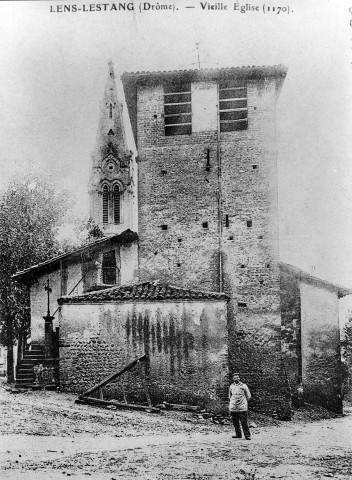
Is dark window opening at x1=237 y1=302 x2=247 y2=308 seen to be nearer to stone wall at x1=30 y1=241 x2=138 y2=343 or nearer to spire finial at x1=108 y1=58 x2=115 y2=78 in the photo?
stone wall at x1=30 y1=241 x2=138 y2=343

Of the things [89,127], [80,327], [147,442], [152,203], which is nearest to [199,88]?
[152,203]

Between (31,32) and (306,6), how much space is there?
13.4 feet

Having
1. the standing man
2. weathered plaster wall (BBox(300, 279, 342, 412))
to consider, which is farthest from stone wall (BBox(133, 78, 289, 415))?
the standing man

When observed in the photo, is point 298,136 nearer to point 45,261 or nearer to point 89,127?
point 89,127

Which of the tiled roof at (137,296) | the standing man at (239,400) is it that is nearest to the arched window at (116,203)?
the tiled roof at (137,296)

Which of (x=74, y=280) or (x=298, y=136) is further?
(x=74, y=280)

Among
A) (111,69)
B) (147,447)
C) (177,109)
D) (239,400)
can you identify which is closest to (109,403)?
(147,447)

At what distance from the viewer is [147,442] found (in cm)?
848

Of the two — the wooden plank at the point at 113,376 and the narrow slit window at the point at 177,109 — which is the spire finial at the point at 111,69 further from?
the wooden plank at the point at 113,376

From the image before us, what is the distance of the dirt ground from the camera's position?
7152 millimetres

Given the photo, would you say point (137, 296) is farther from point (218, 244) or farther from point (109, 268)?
point (218, 244)

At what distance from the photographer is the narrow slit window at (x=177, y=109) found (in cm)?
1357

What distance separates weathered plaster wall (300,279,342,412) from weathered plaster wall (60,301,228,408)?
2771 millimetres

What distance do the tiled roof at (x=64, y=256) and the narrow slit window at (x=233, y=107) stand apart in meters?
3.52
